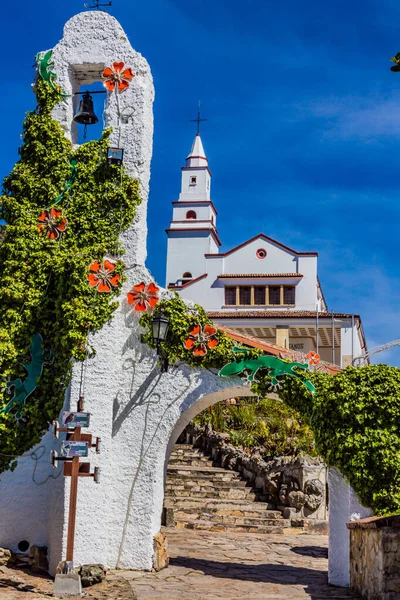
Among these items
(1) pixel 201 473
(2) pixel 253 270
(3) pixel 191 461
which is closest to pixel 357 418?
(1) pixel 201 473

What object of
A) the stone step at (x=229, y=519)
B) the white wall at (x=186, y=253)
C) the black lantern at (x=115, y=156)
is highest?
the white wall at (x=186, y=253)

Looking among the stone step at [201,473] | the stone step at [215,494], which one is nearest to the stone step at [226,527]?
the stone step at [215,494]

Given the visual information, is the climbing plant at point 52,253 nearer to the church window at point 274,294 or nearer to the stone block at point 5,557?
the stone block at point 5,557

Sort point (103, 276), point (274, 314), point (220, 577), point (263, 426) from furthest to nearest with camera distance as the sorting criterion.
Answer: point (274, 314) < point (263, 426) < point (103, 276) < point (220, 577)

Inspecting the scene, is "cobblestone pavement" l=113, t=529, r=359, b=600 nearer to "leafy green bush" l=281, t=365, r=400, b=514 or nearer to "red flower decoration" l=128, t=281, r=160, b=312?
"leafy green bush" l=281, t=365, r=400, b=514

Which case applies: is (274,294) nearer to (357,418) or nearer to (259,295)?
(259,295)

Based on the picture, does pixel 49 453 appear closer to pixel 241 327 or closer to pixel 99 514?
pixel 99 514

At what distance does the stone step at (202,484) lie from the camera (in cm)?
1753

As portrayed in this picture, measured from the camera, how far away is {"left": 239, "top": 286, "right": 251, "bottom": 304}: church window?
4166 centimetres

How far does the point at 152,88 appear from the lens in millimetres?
12703

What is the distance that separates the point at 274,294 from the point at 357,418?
31260 mm

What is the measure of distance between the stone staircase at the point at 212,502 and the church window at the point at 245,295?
75.5 ft

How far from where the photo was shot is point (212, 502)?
16.8 metres

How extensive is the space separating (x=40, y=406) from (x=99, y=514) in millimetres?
1724
